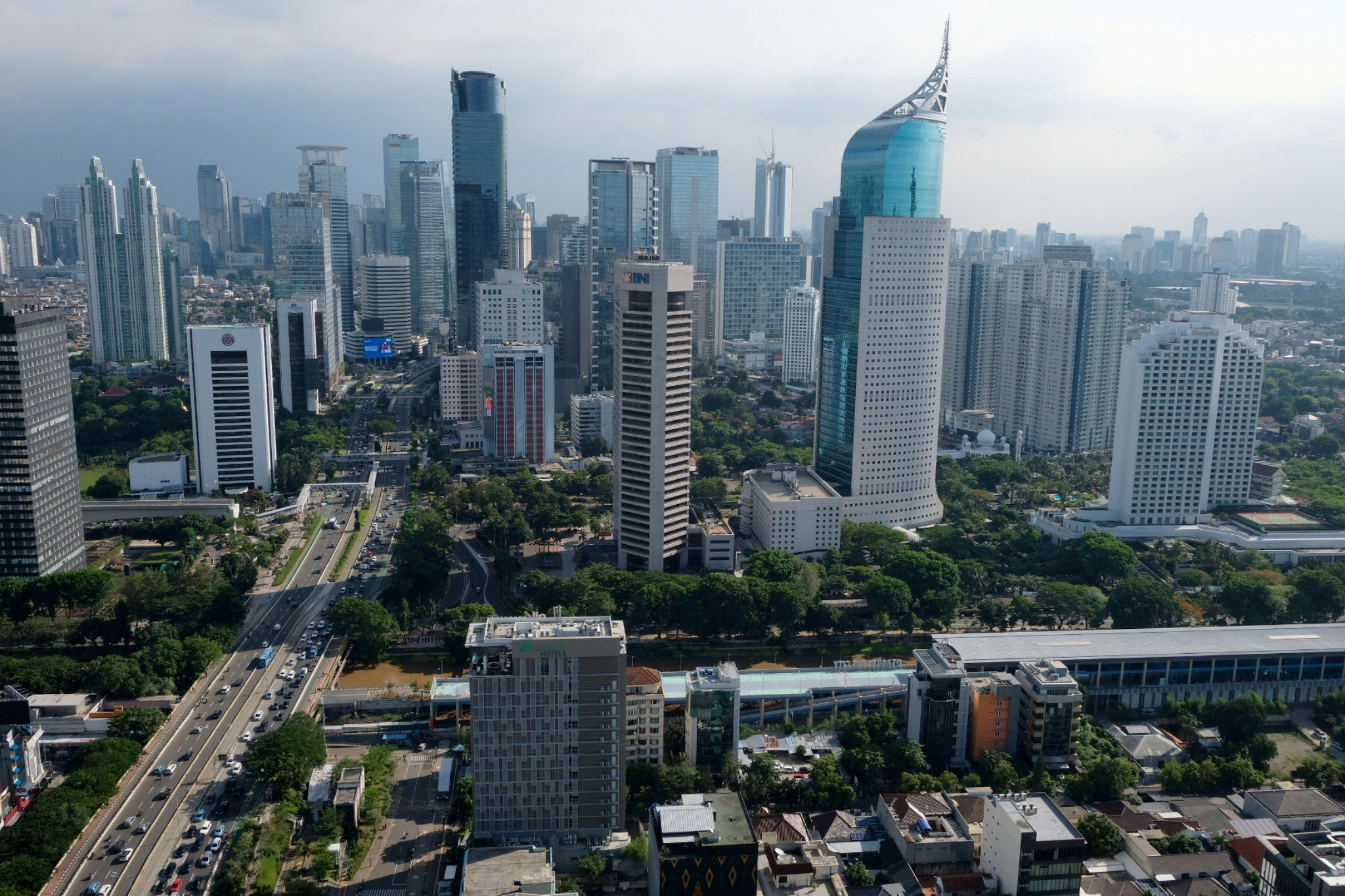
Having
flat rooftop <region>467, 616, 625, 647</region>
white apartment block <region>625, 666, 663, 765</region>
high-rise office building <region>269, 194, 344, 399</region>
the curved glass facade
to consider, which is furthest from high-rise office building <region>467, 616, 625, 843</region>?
high-rise office building <region>269, 194, 344, 399</region>

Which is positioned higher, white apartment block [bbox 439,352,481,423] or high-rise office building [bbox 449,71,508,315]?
high-rise office building [bbox 449,71,508,315]

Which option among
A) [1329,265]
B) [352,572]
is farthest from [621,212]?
[1329,265]

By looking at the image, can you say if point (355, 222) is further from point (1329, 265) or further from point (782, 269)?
point (1329, 265)

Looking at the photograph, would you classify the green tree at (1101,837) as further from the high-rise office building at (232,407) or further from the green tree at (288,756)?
the high-rise office building at (232,407)

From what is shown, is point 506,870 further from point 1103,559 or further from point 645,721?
point 1103,559

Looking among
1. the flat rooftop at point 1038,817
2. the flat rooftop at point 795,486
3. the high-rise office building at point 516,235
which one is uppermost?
the high-rise office building at point 516,235

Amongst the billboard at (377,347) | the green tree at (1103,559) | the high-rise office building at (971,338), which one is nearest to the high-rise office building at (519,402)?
the high-rise office building at (971,338)

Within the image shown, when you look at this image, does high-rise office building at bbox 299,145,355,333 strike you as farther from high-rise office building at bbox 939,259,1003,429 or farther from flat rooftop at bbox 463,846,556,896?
flat rooftop at bbox 463,846,556,896
